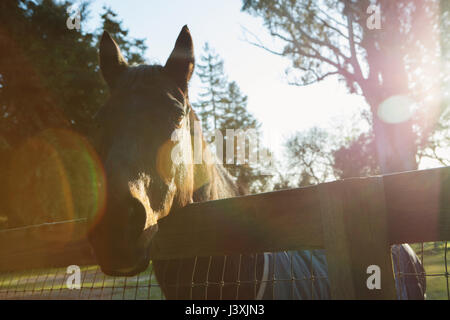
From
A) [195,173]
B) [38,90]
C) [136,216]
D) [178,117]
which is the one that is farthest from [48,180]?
[136,216]

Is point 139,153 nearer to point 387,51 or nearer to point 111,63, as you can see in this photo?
point 111,63

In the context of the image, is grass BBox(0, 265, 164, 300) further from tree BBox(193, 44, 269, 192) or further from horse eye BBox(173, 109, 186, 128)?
tree BBox(193, 44, 269, 192)

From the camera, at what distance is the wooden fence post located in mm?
1354

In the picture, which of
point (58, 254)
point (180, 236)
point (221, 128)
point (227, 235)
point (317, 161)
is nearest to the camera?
point (227, 235)

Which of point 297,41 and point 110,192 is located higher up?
point 297,41

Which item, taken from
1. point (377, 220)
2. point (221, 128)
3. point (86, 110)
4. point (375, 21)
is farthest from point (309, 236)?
point (221, 128)

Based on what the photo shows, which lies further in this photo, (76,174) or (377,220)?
(76,174)

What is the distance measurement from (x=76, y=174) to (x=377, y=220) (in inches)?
680

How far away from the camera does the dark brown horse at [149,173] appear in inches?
59.8

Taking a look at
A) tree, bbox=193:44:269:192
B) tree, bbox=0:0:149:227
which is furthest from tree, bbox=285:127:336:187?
tree, bbox=0:0:149:227

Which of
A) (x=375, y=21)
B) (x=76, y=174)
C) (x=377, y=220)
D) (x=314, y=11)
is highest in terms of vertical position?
(x=314, y=11)

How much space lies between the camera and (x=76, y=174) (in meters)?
16.4

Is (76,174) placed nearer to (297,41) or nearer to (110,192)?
(297,41)
